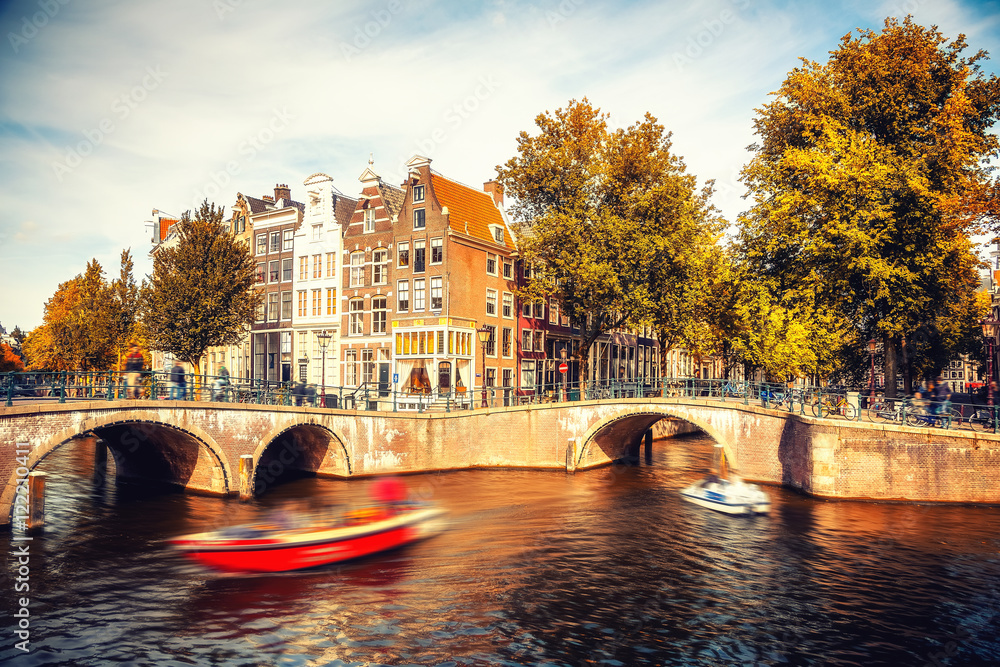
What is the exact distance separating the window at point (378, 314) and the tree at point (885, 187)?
25.8 meters

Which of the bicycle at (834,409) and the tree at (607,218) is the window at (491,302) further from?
the bicycle at (834,409)

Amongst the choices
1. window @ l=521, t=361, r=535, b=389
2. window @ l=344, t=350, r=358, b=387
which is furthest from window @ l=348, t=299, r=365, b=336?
window @ l=521, t=361, r=535, b=389

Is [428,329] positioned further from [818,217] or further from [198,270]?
[818,217]

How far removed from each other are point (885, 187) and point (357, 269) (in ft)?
113

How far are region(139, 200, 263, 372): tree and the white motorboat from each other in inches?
1147

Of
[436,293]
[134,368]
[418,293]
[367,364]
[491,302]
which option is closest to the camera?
[134,368]

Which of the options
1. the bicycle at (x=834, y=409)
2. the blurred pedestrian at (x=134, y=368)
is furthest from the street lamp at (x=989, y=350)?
the blurred pedestrian at (x=134, y=368)

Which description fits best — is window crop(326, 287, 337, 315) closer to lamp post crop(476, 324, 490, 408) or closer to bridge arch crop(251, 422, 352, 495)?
lamp post crop(476, 324, 490, 408)

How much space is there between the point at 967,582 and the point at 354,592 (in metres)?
16.7

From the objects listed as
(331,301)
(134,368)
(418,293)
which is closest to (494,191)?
(418,293)

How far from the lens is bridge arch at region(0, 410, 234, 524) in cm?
2630

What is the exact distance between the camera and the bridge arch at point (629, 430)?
33688mm

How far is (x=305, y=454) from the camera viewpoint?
37844 millimetres

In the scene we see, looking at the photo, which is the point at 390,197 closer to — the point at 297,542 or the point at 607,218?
the point at 607,218
